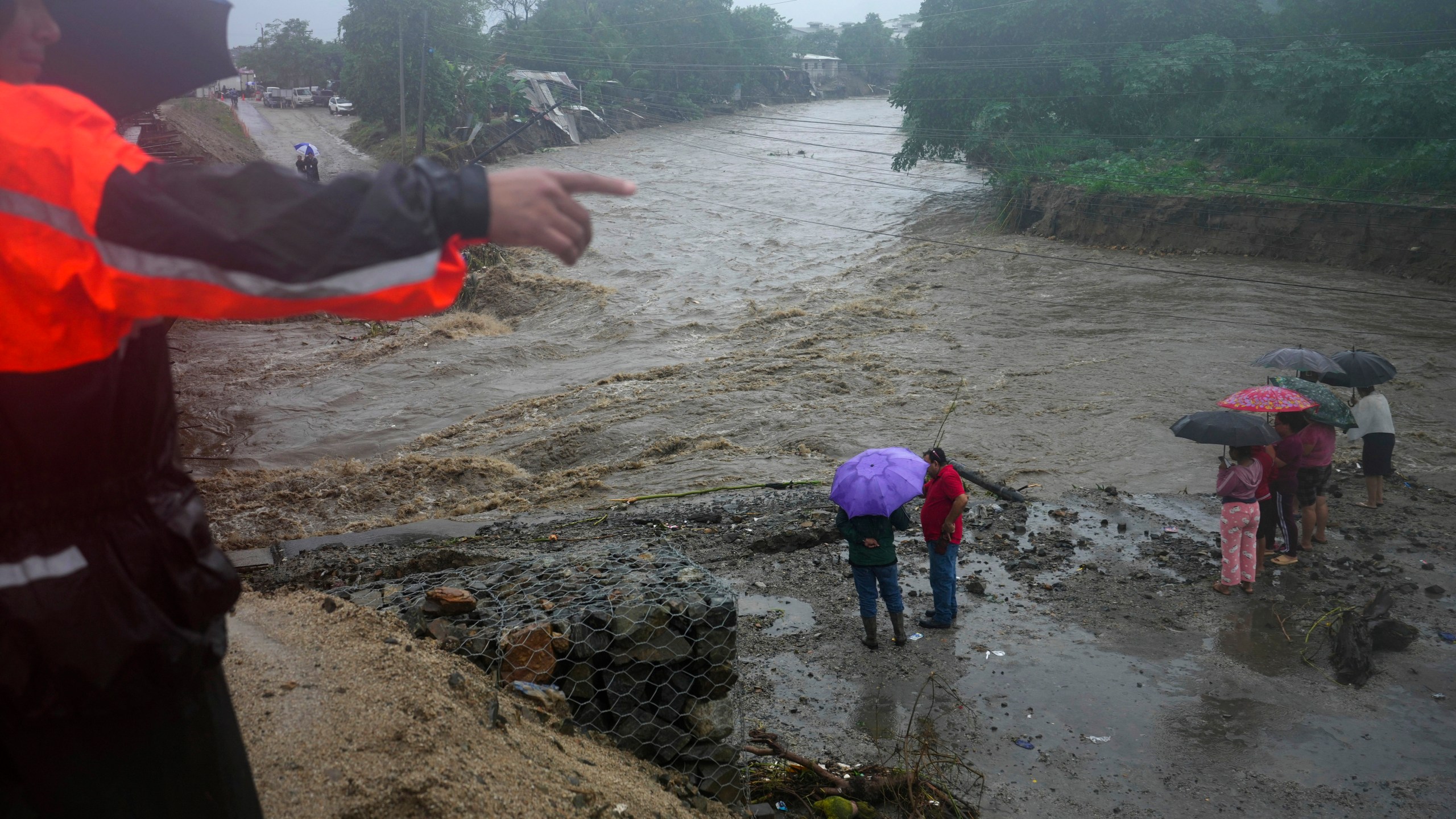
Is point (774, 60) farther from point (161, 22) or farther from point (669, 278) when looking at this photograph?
point (161, 22)

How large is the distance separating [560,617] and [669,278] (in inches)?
869

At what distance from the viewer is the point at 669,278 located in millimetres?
25828

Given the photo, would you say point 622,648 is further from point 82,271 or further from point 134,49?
point 82,271

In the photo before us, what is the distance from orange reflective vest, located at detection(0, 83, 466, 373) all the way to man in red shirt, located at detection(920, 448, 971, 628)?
641cm

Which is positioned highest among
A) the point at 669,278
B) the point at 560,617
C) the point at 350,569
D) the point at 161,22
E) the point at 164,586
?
the point at 161,22

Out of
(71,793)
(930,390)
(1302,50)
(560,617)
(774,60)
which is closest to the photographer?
(71,793)

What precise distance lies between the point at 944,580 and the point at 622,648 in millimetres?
3700

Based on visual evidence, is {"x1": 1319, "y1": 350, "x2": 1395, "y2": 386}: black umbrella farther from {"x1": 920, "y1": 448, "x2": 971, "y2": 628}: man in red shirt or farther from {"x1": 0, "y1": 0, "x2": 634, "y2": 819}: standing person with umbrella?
{"x1": 0, "y1": 0, "x2": 634, "y2": 819}: standing person with umbrella

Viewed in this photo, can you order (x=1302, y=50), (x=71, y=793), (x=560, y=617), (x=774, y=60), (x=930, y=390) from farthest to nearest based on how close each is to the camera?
1. (x=774, y=60)
2. (x=1302, y=50)
3. (x=930, y=390)
4. (x=560, y=617)
5. (x=71, y=793)

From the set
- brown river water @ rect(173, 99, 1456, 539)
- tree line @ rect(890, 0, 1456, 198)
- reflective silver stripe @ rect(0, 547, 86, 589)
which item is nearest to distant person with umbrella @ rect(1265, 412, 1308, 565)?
brown river water @ rect(173, 99, 1456, 539)

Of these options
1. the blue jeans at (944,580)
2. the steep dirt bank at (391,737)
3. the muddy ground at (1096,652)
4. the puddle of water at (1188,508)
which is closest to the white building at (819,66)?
the puddle of water at (1188,508)

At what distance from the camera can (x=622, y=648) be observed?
13.9 ft

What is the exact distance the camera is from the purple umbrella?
6.80 m

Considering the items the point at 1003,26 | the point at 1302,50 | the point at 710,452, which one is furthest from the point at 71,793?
the point at 1003,26
